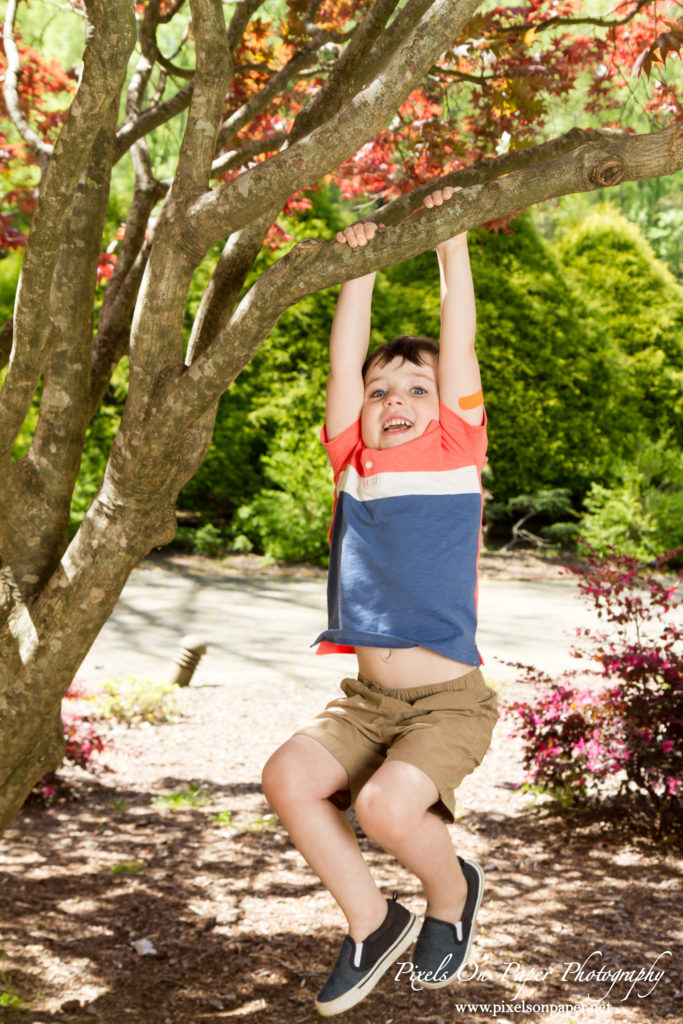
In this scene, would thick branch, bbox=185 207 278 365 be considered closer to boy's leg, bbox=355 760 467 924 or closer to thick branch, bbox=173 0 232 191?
thick branch, bbox=173 0 232 191

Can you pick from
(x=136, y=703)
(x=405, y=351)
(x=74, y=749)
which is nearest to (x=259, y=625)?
(x=136, y=703)

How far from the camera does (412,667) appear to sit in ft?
8.10

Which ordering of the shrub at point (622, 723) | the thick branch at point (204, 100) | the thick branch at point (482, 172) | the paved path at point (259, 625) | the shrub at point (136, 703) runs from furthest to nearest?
the paved path at point (259, 625) < the shrub at point (136, 703) < the shrub at point (622, 723) < the thick branch at point (482, 172) < the thick branch at point (204, 100)

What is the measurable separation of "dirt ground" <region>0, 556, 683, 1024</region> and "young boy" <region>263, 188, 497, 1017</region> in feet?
3.35

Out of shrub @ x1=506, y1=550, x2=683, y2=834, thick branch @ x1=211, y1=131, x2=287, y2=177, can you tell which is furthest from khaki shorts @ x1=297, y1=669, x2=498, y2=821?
shrub @ x1=506, y1=550, x2=683, y2=834

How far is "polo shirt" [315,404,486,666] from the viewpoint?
243 cm

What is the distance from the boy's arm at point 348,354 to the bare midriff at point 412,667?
609 millimetres

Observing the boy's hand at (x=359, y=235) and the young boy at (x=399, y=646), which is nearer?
the boy's hand at (x=359, y=235)

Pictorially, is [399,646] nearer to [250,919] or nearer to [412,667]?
[412,667]

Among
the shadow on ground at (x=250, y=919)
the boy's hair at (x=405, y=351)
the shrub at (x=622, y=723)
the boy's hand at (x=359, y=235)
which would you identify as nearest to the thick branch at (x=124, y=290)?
the boy's hair at (x=405, y=351)

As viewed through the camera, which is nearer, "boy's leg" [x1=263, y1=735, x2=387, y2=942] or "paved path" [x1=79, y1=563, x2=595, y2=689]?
"boy's leg" [x1=263, y1=735, x2=387, y2=942]

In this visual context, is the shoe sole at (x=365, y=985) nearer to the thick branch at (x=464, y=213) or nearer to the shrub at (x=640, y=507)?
the thick branch at (x=464, y=213)

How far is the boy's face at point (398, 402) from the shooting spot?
257 centimetres

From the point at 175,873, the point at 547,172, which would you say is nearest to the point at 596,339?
the point at 175,873
